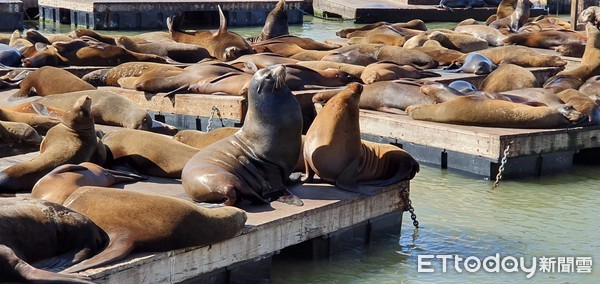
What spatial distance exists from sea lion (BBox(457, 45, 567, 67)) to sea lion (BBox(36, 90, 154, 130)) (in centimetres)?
560

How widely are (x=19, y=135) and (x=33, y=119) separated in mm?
536

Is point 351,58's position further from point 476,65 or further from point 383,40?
point 383,40

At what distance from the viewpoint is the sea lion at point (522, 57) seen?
13.4 m

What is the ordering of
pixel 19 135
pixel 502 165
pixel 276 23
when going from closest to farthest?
pixel 19 135 < pixel 502 165 < pixel 276 23

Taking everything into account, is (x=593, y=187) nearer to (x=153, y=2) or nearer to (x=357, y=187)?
(x=357, y=187)

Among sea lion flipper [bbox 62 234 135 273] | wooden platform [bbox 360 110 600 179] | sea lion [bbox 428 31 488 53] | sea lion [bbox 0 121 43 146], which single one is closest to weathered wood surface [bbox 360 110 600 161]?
wooden platform [bbox 360 110 600 179]

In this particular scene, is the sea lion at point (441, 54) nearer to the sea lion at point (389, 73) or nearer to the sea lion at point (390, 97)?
the sea lion at point (389, 73)

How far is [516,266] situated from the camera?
662 cm

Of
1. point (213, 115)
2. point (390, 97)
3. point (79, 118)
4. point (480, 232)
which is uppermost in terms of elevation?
point (79, 118)

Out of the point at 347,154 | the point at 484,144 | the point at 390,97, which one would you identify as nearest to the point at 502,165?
the point at 484,144

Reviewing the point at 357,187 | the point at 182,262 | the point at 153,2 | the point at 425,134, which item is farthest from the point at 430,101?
the point at 153,2

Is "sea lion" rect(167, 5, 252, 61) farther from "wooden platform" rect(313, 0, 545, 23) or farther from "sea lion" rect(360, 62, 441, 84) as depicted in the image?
"wooden platform" rect(313, 0, 545, 23)

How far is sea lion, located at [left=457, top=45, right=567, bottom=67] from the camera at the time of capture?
527 inches

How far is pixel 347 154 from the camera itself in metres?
6.86
